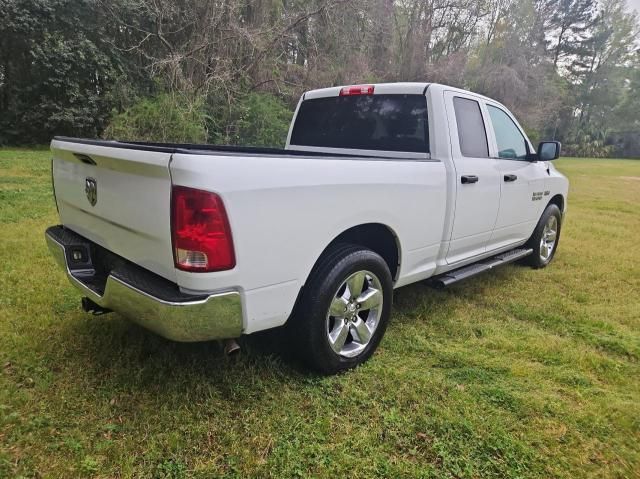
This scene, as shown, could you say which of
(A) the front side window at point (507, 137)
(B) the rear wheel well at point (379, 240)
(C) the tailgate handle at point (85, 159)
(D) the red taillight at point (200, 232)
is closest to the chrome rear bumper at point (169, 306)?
(D) the red taillight at point (200, 232)

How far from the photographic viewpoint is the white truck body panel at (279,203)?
1.93 meters

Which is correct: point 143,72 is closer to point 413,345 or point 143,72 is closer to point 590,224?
point 590,224

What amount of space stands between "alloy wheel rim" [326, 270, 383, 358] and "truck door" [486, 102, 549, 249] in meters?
1.71

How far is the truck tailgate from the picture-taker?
195 cm

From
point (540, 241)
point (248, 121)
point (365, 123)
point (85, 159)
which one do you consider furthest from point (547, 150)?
point (248, 121)

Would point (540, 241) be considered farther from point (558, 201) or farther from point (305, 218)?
point (305, 218)

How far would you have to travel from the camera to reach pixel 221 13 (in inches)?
492

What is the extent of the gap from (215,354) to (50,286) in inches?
74.2

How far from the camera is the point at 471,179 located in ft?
10.9

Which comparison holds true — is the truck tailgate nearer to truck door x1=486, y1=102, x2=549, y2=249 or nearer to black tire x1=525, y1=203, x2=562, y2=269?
truck door x1=486, y1=102, x2=549, y2=249

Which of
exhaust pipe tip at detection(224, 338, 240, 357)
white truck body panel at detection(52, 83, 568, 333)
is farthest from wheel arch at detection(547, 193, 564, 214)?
exhaust pipe tip at detection(224, 338, 240, 357)

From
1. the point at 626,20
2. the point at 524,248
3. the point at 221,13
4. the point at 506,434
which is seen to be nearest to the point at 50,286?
the point at 506,434

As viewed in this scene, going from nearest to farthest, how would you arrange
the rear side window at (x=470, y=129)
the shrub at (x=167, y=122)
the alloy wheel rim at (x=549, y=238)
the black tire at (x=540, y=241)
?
the rear side window at (x=470, y=129) → the black tire at (x=540, y=241) → the alloy wheel rim at (x=549, y=238) → the shrub at (x=167, y=122)

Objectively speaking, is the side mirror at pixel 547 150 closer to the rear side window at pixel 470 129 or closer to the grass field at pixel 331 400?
the rear side window at pixel 470 129
